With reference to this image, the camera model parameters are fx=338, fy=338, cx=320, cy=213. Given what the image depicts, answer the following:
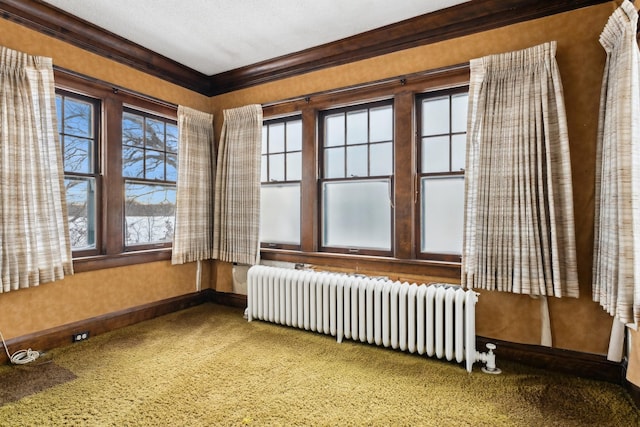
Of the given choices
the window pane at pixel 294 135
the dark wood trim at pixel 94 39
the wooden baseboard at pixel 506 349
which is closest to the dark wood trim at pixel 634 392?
the wooden baseboard at pixel 506 349

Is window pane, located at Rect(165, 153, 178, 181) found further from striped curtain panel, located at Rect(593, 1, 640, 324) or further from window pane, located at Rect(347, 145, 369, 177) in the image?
striped curtain panel, located at Rect(593, 1, 640, 324)

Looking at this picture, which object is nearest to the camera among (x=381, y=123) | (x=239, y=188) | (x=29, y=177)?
(x=29, y=177)

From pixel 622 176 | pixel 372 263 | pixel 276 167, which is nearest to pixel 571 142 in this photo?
pixel 622 176

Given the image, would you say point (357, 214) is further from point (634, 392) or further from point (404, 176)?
point (634, 392)

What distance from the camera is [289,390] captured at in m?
2.29

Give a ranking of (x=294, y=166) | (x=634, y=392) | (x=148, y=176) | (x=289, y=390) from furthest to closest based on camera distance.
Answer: (x=294, y=166)
(x=148, y=176)
(x=289, y=390)
(x=634, y=392)

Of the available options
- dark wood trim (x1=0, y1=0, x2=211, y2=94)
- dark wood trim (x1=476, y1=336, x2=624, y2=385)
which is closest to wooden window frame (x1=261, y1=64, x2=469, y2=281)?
dark wood trim (x1=476, y1=336, x2=624, y2=385)

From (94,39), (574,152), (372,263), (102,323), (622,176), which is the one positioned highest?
(94,39)

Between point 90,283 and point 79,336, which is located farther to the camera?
point 90,283

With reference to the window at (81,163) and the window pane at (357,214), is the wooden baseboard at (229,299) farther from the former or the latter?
the window at (81,163)

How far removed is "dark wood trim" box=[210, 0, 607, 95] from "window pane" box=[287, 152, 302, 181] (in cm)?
90

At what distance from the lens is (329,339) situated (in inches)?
125

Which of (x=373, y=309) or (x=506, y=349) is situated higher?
(x=373, y=309)

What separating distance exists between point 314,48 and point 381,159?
1.38 meters
